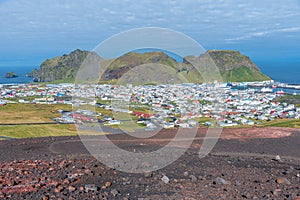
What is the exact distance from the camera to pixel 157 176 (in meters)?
9.39

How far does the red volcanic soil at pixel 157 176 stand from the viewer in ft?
27.0

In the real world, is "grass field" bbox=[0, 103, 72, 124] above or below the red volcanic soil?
below

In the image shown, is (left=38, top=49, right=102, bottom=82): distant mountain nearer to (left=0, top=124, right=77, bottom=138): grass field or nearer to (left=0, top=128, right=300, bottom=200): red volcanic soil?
(left=0, top=124, right=77, bottom=138): grass field

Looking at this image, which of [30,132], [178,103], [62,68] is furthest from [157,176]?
[62,68]

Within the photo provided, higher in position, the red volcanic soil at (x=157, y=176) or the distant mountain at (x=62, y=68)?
the distant mountain at (x=62, y=68)

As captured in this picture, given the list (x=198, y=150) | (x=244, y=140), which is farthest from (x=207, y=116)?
(x=198, y=150)

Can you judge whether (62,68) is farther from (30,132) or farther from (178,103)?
(30,132)

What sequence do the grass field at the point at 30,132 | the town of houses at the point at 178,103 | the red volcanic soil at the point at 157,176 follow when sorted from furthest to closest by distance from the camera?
the town of houses at the point at 178,103, the grass field at the point at 30,132, the red volcanic soil at the point at 157,176

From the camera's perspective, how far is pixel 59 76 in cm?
14425

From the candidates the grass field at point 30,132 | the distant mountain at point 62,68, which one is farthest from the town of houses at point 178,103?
the distant mountain at point 62,68

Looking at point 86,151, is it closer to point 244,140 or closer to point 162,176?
point 162,176

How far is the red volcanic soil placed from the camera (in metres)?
8.23

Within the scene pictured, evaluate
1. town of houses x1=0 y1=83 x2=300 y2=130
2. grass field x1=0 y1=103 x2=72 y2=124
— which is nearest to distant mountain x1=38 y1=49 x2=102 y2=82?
town of houses x1=0 y1=83 x2=300 y2=130

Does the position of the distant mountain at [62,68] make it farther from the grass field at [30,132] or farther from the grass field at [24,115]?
the grass field at [30,132]
